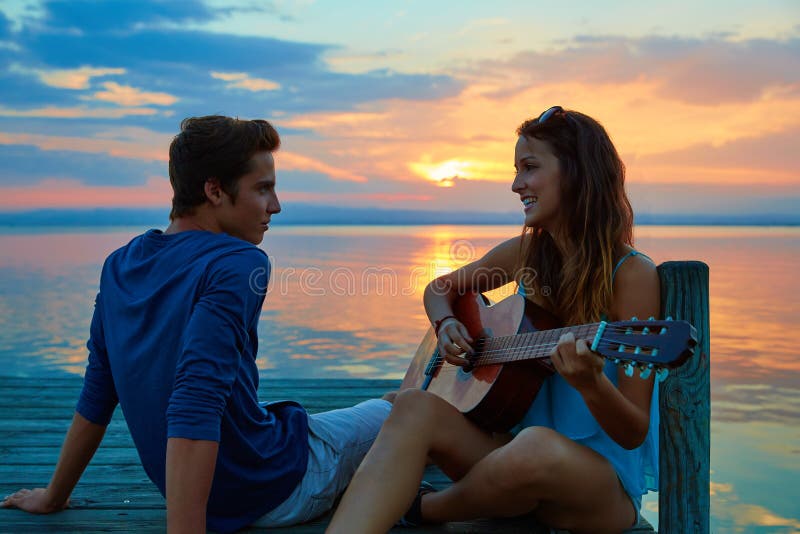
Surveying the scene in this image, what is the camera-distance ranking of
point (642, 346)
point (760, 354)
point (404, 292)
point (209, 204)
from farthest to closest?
1. point (404, 292)
2. point (760, 354)
3. point (209, 204)
4. point (642, 346)

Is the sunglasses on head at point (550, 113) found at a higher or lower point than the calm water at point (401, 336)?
higher

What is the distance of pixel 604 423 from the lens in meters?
2.46

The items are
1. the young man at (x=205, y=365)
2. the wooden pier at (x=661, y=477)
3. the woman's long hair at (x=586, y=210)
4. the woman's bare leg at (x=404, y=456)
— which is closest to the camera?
the young man at (x=205, y=365)

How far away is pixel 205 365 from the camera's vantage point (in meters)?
2.21

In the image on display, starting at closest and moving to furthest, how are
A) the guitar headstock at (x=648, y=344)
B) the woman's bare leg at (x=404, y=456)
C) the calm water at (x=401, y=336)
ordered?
the guitar headstock at (x=648, y=344)
the woman's bare leg at (x=404, y=456)
the calm water at (x=401, y=336)

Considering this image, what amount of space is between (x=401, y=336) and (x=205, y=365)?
965 centimetres

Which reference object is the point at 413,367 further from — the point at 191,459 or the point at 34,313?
the point at 34,313

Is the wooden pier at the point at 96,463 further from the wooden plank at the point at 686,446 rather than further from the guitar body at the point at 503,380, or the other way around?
the guitar body at the point at 503,380

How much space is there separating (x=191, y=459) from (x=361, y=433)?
935 mm

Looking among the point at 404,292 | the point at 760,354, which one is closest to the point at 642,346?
the point at 760,354

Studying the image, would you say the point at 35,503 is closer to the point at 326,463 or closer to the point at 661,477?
the point at 326,463

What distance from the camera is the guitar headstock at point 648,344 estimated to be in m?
2.07

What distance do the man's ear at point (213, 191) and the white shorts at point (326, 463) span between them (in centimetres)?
89

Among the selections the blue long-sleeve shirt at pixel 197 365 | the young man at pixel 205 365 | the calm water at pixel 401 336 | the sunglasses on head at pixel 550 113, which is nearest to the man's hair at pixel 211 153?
the young man at pixel 205 365
